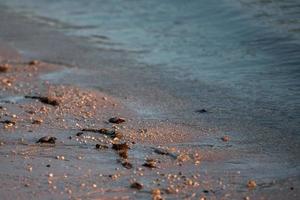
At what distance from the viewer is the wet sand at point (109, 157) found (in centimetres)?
442

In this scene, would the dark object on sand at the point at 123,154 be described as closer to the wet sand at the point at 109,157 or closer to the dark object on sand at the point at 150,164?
the wet sand at the point at 109,157

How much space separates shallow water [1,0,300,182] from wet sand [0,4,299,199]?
0.26 metres

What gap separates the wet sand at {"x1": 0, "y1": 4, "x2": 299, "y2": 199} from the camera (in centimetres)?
442

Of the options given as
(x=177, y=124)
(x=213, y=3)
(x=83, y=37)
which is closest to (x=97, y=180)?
(x=177, y=124)

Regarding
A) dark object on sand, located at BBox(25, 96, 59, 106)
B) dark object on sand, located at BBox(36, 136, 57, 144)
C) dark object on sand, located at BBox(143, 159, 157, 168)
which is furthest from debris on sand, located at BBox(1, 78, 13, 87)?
dark object on sand, located at BBox(143, 159, 157, 168)

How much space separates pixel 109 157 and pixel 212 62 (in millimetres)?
3557

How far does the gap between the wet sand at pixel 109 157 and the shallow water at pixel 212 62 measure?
Result: 264mm

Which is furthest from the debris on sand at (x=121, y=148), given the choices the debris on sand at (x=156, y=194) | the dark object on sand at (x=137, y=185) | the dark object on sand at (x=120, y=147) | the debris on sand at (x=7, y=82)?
the debris on sand at (x=7, y=82)

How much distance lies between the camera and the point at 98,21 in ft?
39.0

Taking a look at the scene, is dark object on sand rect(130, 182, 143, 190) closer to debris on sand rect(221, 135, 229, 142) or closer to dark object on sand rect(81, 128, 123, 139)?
dark object on sand rect(81, 128, 123, 139)

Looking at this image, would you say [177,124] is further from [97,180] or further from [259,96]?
[97,180]

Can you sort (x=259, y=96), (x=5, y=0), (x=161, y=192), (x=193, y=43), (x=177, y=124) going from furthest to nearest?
(x=5, y=0)
(x=193, y=43)
(x=259, y=96)
(x=177, y=124)
(x=161, y=192)

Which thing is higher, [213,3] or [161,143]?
[213,3]

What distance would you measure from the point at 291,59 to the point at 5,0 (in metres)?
9.19
